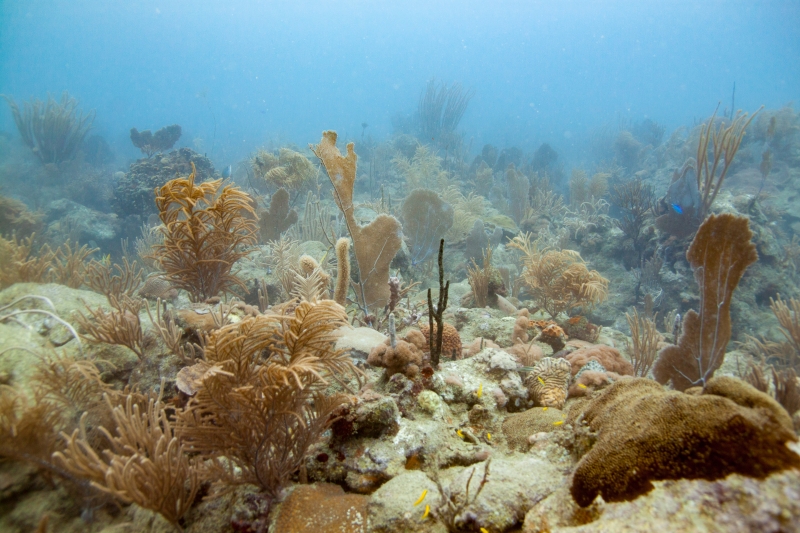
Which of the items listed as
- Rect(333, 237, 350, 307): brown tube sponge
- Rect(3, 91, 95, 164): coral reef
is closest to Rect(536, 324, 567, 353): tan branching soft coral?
Rect(333, 237, 350, 307): brown tube sponge

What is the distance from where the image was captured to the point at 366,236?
432 centimetres

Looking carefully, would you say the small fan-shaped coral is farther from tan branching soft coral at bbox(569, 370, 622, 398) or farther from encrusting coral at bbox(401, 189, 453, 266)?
encrusting coral at bbox(401, 189, 453, 266)

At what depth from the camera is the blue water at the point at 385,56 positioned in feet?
320

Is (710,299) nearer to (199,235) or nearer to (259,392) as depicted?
(259,392)

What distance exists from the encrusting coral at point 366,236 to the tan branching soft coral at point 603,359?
7.46 ft

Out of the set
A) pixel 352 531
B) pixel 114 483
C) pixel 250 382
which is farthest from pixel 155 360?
pixel 352 531

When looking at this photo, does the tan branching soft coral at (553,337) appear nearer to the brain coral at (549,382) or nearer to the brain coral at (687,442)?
the brain coral at (549,382)

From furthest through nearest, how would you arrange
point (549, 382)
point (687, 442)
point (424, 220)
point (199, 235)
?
point (424, 220)
point (199, 235)
point (549, 382)
point (687, 442)

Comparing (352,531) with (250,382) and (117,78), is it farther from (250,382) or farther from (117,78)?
(117,78)

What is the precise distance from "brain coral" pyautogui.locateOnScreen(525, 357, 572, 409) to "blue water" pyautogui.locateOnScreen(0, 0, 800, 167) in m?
82.5

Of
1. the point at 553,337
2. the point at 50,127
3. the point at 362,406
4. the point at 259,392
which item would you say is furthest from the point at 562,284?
the point at 50,127

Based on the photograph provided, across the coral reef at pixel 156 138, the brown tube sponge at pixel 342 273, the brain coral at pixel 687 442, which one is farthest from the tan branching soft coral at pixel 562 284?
the coral reef at pixel 156 138

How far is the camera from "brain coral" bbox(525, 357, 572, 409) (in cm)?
290

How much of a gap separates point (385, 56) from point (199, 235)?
6596 inches
